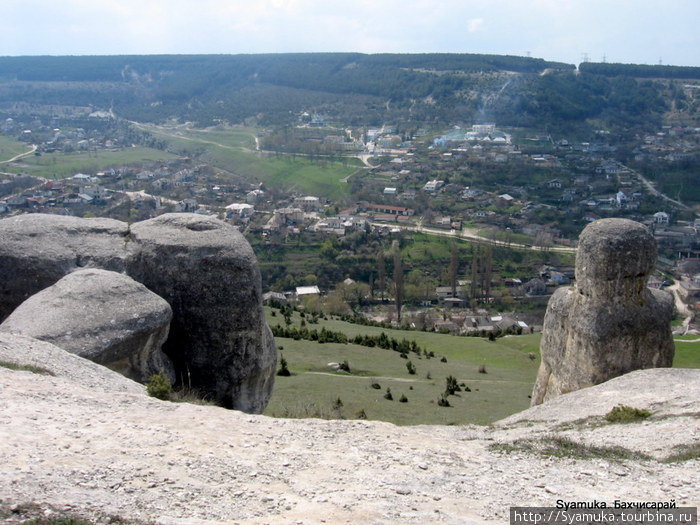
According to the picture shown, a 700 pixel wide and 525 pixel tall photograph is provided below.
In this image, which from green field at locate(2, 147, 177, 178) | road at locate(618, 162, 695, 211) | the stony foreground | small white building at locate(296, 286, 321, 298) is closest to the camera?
the stony foreground

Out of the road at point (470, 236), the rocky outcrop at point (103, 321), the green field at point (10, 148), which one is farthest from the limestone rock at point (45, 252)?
the green field at point (10, 148)

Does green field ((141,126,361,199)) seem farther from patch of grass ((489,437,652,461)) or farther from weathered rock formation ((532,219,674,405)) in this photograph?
patch of grass ((489,437,652,461))

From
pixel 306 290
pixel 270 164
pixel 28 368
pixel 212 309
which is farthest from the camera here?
pixel 270 164

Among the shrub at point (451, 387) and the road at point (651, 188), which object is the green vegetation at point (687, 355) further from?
the road at point (651, 188)

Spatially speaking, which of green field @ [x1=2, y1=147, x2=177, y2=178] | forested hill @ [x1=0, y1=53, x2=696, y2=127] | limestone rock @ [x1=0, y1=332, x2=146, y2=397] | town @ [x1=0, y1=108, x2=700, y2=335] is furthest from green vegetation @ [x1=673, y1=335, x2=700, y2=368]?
forested hill @ [x1=0, y1=53, x2=696, y2=127]

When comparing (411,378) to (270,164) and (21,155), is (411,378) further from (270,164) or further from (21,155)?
(21,155)

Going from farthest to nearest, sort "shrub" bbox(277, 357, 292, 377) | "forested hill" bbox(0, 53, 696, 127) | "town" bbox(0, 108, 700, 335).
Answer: "forested hill" bbox(0, 53, 696, 127) < "town" bbox(0, 108, 700, 335) < "shrub" bbox(277, 357, 292, 377)

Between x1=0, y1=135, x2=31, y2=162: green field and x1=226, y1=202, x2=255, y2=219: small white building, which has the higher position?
x1=0, y1=135, x2=31, y2=162: green field

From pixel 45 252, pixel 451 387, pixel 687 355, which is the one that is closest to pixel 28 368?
pixel 45 252
